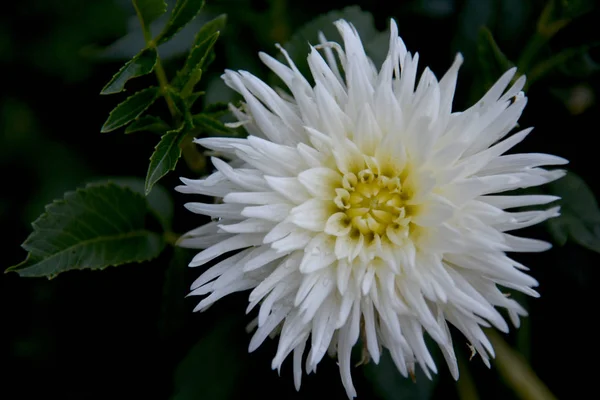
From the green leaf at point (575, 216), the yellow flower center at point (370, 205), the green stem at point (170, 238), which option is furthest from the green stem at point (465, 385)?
the green stem at point (170, 238)

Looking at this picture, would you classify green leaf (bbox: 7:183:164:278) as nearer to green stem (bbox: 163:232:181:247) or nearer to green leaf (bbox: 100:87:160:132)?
green stem (bbox: 163:232:181:247)

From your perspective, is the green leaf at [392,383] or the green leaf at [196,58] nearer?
the green leaf at [196,58]

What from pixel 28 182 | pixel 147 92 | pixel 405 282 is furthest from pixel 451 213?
pixel 28 182

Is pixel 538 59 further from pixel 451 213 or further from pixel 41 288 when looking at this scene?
pixel 41 288

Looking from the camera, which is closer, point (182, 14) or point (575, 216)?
point (182, 14)

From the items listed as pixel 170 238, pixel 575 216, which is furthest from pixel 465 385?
pixel 170 238

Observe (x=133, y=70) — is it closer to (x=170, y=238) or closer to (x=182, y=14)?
(x=182, y=14)

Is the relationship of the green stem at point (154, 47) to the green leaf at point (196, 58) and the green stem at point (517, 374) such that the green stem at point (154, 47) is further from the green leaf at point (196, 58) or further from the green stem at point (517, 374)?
the green stem at point (517, 374)

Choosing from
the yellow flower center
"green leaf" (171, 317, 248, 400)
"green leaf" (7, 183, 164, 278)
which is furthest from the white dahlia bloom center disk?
"green leaf" (171, 317, 248, 400)
